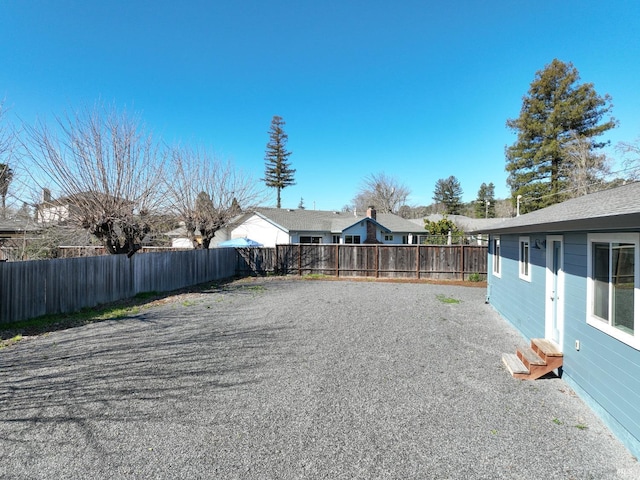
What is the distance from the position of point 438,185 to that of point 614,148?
34930 mm

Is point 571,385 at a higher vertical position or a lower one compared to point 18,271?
lower

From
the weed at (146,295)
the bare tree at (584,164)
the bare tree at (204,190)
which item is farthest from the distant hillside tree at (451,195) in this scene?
the weed at (146,295)

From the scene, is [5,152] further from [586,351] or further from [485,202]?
[485,202]

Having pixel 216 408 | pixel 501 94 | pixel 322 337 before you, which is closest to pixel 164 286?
pixel 322 337

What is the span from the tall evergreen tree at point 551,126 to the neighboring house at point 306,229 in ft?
30.2

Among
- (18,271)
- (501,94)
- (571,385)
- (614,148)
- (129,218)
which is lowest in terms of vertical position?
(571,385)

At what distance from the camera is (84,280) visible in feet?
28.5

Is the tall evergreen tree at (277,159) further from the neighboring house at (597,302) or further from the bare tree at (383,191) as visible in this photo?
the neighboring house at (597,302)

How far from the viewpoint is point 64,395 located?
367 centimetres

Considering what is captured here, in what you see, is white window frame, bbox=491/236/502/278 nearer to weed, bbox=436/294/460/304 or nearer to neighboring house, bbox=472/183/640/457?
weed, bbox=436/294/460/304

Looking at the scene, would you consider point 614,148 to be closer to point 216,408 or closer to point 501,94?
point 501,94

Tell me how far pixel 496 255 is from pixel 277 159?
120 feet

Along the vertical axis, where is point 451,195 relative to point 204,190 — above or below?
above

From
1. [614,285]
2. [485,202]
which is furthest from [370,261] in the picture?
[485,202]
